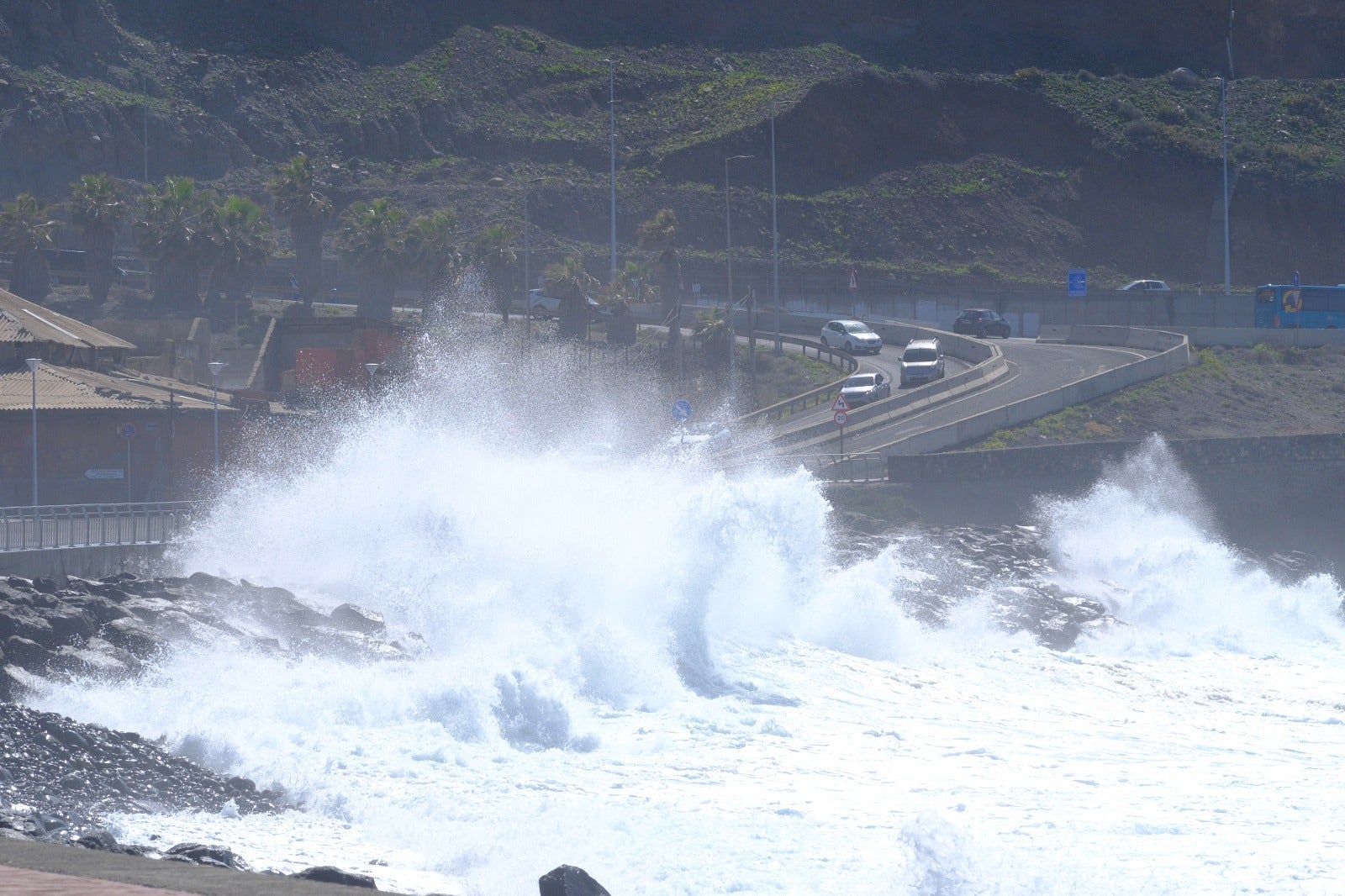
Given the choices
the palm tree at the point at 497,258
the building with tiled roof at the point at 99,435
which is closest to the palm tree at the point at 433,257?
the palm tree at the point at 497,258

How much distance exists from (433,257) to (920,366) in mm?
19647

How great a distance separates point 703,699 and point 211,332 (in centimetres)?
4047

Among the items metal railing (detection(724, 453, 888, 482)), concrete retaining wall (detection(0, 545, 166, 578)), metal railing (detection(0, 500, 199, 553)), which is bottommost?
concrete retaining wall (detection(0, 545, 166, 578))

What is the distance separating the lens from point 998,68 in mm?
117125

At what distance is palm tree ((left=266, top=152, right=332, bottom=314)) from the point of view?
59.2m

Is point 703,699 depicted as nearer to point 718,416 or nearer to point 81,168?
point 718,416

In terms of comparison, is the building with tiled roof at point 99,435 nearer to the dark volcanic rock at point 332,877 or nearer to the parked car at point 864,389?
the parked car at point 864,389

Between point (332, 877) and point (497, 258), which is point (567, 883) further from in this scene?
point (497, 258)

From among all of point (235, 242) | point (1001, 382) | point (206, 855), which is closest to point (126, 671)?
point (206, 855)

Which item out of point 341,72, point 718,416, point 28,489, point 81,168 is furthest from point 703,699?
point 341,72

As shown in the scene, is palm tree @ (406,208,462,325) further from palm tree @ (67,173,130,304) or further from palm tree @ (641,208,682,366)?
palm tree @ (67,173,130,304)

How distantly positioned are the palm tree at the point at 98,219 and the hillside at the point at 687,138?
21.2 meters

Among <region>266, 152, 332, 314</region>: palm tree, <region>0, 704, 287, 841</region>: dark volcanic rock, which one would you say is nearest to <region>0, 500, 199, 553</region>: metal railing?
<region>0, 704, 287, 841</region>: dark volcanic rock

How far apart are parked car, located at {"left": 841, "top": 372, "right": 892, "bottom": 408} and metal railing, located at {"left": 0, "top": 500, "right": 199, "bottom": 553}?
2295cm
